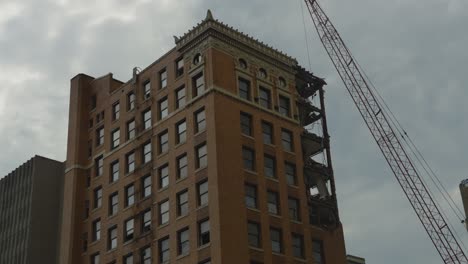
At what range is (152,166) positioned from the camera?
86875 mm

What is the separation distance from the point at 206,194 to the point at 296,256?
478 inches

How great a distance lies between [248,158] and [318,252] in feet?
43.8

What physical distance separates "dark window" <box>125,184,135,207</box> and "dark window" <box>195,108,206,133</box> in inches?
479

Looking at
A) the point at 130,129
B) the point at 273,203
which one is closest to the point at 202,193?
the point at 273,203

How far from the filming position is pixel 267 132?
8631 centimetres

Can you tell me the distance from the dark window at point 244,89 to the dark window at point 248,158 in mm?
6843

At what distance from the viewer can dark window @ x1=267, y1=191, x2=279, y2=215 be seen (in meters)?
81.2

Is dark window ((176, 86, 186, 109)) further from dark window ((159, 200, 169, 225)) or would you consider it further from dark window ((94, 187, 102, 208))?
dark window ((94, 187, 102, 208))

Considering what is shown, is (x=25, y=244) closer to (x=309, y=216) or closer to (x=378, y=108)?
(x=309, y=216)

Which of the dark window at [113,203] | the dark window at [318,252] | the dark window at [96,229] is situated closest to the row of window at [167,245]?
the dark window at [113,203]

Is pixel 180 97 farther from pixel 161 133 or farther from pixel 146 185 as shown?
pixel 146 185

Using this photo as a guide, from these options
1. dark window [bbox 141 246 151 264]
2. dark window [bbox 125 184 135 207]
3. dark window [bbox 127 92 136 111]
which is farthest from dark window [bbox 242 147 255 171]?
dark window [bbox 127 92 136 111]

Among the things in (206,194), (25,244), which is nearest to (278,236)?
(206,194)

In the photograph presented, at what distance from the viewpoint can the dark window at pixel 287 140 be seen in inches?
3450
